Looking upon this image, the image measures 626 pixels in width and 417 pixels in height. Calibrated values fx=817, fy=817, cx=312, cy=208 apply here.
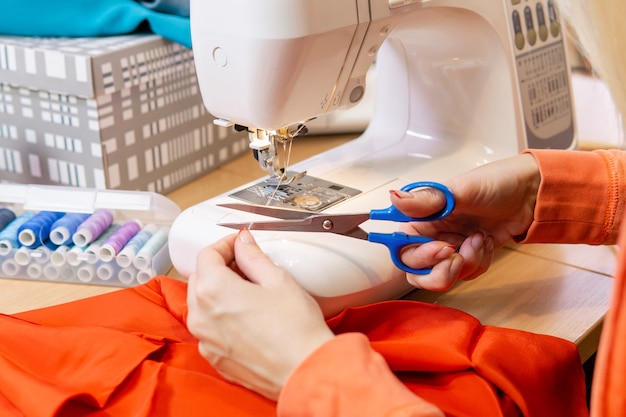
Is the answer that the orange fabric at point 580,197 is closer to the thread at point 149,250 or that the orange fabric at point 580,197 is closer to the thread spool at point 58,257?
the thread at point 149,250

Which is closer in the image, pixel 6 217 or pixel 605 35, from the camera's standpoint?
pixel 605 35

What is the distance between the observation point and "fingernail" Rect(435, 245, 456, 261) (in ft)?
2.80

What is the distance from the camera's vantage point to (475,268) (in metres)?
0.93

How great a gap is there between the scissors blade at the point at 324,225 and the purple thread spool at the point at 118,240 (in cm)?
25

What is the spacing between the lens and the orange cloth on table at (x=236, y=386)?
726 mm

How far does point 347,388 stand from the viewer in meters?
0.64

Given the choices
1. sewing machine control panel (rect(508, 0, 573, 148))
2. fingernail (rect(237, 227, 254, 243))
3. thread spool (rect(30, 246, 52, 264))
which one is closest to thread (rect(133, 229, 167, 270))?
thread spool (rect(30, 246, 52, 264))

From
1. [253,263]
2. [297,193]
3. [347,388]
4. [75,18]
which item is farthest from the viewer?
[75,18]

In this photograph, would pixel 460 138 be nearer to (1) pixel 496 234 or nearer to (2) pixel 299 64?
(1) pixel 496 234

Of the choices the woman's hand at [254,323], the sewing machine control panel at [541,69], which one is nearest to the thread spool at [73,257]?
the woman's hand at [254,323]

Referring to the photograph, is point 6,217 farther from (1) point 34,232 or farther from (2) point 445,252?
(2) point 445,252

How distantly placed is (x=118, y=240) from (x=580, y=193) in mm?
580

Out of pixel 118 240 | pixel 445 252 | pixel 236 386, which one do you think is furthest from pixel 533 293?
pixel 118 240

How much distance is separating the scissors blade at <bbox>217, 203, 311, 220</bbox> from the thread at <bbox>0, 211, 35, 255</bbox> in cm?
32
